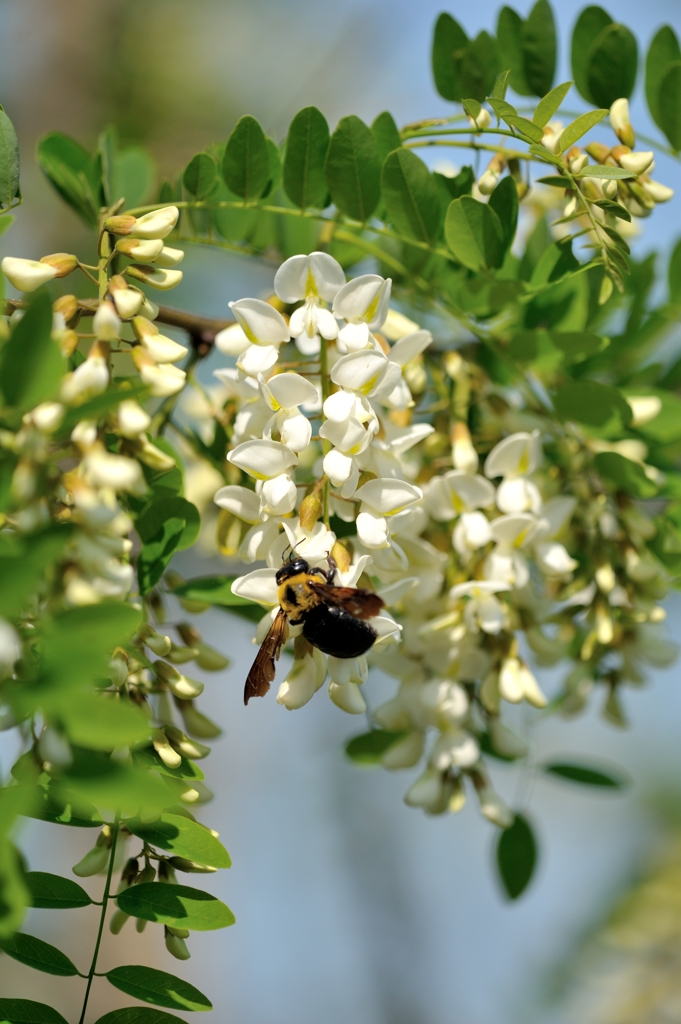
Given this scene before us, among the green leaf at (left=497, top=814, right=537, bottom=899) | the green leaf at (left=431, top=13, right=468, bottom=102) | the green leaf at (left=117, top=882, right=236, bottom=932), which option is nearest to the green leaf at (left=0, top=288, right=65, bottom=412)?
the green leaf at (left=117, top=882, right=236, bottom=932)

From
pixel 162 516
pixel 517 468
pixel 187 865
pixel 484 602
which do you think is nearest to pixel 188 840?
pixel 187 865

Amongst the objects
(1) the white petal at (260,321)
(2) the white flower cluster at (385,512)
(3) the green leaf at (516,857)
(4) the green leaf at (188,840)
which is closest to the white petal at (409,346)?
(2) the white flower cluster at (385,512)

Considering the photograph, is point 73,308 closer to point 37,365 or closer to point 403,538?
point 37,365

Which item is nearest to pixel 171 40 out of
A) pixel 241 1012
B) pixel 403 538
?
pixel 403 538

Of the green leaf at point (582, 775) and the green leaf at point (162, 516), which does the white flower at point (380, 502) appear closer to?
the green leaf at point (162, 516)

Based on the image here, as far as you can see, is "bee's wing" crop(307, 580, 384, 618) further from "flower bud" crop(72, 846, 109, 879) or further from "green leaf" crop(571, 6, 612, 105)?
"green leaf" crop(571, 6, 612, 105)

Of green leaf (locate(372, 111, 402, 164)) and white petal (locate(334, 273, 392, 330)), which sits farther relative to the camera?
green leaf (locate(372, 111, 402, 164))
